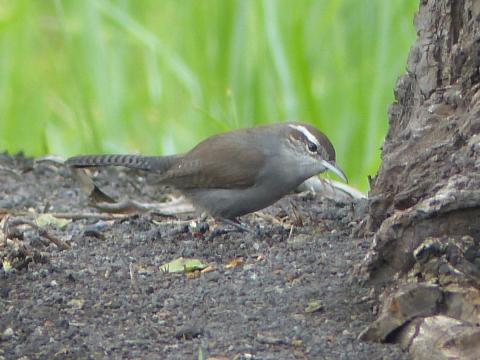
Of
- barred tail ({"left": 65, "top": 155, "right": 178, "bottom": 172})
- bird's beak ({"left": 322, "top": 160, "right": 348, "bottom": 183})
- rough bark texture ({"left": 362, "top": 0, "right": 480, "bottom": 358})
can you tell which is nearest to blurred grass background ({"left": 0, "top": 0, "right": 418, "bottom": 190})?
barred tail ({"left": 65, "top": 155, "right": 178, "bottom": 172})

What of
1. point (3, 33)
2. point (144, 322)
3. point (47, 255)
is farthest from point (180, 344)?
point (3, 33)

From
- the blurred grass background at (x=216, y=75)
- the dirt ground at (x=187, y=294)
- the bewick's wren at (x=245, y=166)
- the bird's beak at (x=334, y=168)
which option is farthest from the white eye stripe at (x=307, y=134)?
the blurred grass background at (x=216, y=75)

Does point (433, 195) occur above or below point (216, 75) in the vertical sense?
below

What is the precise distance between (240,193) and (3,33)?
3.48 metres

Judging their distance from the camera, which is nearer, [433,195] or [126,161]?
[433,195]

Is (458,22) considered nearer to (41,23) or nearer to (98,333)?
(98,333)

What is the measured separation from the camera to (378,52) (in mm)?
8484

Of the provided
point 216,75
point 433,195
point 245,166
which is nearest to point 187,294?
point 433,195

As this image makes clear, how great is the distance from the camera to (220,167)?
6562 millimetres

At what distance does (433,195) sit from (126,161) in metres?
2.95

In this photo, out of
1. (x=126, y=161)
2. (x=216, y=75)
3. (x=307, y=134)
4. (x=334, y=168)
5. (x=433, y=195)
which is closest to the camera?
(x=433, y=195)

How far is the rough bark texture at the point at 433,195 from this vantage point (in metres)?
3.83

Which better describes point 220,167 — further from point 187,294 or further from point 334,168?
point 187,294

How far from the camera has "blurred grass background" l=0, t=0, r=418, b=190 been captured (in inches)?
330
